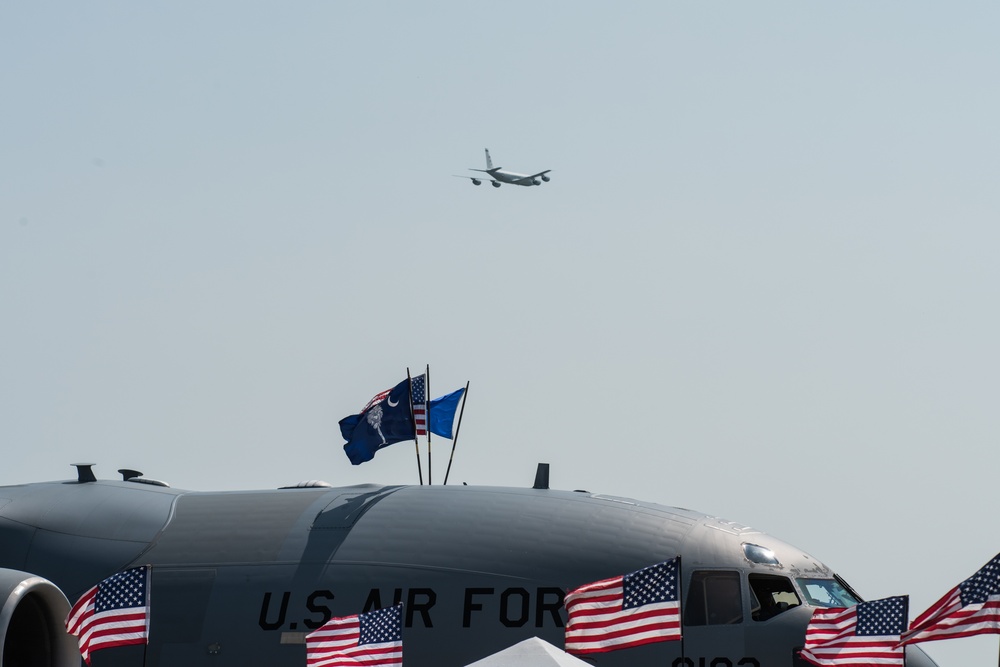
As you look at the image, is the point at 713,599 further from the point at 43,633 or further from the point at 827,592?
the point at 43,633

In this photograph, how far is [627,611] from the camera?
16984 mm

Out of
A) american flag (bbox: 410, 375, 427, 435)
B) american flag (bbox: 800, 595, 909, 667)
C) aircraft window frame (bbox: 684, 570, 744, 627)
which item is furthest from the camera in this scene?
american flag (bbox: 410, 375, 427, 435)

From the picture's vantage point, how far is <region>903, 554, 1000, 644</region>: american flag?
15461mm

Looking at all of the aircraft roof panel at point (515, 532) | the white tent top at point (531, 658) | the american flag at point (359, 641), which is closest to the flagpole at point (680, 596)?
the aircraft roof panel at point (515, 532)

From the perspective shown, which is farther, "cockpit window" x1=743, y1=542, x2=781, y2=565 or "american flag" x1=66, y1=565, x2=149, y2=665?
"cockpit window" x1=743, y1=542, x2=781, y2=565

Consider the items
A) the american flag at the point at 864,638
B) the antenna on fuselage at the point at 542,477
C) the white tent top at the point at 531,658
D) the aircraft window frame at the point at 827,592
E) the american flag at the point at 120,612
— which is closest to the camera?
the white tent top at the point at 531,658

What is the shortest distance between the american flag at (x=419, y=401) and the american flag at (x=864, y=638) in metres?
10.2

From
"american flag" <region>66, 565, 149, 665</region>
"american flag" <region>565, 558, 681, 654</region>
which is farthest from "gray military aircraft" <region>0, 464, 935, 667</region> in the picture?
"american flag" <region>565, 558, 681, 654</region>

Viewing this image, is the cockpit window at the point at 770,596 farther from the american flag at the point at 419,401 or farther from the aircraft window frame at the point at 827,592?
the american flag at the point at 419,401

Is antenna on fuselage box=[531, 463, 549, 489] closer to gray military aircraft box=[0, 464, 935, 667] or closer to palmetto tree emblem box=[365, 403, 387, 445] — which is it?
gray military aircraft box=[0, 464, 935, 667]

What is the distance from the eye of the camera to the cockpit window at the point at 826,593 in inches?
730

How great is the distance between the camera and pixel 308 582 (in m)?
19.1

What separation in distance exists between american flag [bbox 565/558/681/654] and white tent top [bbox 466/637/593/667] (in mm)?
2260

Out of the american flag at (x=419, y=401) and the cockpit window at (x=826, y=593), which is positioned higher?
the american flag at (x=419, y=401)
